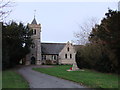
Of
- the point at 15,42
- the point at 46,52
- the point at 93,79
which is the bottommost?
the point at 93,79

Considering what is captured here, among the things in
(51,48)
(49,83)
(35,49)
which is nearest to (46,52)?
(51,48)

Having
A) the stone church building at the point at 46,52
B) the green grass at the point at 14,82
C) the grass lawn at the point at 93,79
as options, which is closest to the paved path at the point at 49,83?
the green grass at the point at 14,82

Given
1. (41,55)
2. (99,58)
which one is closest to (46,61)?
(41,55)

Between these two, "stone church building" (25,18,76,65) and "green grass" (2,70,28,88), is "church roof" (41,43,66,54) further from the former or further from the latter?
"green grass" (2,70,28,88)

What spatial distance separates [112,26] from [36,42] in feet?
175

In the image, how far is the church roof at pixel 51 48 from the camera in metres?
65.3

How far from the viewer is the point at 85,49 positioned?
33906 mm

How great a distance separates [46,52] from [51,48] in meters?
2.56

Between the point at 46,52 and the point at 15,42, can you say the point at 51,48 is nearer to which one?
the point at 46,52

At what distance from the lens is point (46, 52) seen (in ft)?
213

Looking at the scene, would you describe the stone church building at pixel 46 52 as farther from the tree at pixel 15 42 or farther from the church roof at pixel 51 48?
the tree at pixel 15 42

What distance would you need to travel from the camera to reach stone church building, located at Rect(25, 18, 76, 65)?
2387 inches

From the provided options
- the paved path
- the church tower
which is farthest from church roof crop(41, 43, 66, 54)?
the paved path

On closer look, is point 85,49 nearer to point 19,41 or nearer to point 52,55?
point 19,41
